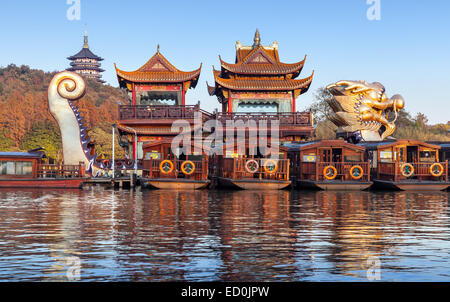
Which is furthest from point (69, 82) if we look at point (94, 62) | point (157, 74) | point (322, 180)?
point (94, 62)

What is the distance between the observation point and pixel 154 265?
9242 millimetres

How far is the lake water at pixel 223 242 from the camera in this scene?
A: 8758 millimetres

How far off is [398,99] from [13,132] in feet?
151

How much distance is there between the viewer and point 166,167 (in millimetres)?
29141

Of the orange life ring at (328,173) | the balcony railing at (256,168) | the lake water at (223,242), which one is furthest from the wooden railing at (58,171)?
the orange life ring at (328,173)

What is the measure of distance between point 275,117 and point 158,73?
421 inches

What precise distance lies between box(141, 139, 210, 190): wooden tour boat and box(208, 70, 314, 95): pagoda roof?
12.9 meters

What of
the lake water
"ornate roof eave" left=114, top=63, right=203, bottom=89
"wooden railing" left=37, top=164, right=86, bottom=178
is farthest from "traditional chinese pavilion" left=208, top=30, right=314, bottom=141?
the lake water

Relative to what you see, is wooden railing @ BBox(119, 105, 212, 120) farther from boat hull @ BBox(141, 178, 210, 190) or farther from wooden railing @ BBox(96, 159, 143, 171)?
boat hull @ BBox(141, 178, 210, 190)

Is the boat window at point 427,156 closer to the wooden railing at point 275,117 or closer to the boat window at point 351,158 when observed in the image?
the boat window at point 351,158

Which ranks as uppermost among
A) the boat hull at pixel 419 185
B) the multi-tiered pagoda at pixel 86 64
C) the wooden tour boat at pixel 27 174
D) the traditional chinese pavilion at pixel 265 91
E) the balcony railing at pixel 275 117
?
the multi-tiered pagoda at pixel 86 64

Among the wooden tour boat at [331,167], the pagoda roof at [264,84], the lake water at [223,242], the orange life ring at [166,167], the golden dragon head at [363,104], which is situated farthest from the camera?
the pagoda roof at [264,84]

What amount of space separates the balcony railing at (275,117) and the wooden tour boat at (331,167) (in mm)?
9186

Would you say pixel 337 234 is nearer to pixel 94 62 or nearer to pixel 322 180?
pixel 322 180
